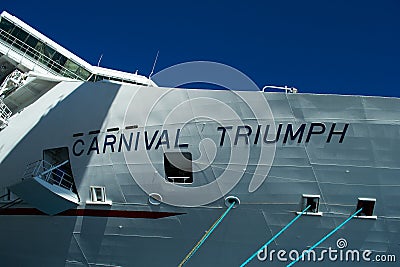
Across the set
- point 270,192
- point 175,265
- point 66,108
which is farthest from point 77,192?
point 270,192

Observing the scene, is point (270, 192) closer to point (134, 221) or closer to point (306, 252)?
point (306, 252)

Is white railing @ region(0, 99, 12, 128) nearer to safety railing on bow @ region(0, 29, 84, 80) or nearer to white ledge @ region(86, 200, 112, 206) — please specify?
safety railing on bow @ region(0, 29, 84, 80)

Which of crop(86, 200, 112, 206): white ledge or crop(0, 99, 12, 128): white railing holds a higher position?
crop(0, 99, 12, 128): white railing

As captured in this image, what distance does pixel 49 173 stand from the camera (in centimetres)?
1289

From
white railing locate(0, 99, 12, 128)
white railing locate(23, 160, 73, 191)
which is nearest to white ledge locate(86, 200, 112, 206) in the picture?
white railing locate(23, 160, 73, 191)

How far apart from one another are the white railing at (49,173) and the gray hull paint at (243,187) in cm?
45

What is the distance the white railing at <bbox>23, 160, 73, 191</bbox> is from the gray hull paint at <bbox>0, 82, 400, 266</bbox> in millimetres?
450

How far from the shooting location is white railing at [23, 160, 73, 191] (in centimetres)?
1270

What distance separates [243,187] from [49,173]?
5.46 metres

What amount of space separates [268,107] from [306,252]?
11.5ft

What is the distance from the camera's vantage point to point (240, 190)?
36.8 ft

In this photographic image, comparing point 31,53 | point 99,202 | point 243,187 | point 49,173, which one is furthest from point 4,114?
point 243,187

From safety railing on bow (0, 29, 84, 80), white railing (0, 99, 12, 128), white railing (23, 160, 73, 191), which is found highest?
safety railing on bow (0, 29, 84, 80)

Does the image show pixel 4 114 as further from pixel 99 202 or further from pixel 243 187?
pixel 243 187
